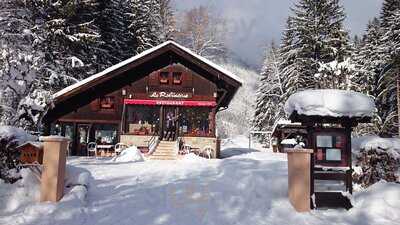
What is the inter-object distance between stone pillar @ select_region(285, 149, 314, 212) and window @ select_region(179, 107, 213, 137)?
1628cm

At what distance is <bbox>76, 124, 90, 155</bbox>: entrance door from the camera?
86.3ft

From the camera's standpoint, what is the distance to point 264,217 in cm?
851

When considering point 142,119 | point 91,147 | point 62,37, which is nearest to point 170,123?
point 142,119

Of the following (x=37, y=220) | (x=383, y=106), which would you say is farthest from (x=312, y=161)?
(x=383, y=106)

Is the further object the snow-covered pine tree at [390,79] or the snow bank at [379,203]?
the snow-covered pine tree at [390,79]

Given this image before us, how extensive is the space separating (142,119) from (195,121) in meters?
3.26

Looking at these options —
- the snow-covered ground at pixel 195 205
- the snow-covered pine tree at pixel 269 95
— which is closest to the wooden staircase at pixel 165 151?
the snow-covered ground at pixel 195 205

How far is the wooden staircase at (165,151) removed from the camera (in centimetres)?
2228

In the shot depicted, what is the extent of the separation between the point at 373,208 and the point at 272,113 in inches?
1507

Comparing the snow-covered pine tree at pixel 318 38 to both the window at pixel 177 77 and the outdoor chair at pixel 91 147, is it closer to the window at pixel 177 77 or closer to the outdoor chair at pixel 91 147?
the window at pixel 177 77

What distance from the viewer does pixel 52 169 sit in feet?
27.8

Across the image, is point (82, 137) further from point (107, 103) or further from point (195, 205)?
point (195, 205)

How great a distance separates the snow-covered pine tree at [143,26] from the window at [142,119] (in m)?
14.2

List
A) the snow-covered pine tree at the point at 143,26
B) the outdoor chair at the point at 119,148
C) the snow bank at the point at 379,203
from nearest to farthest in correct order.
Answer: the snow bank at the point at 379,203
the outdoor chair at the point at 119,148
the snow-covered pine tree at the point at 143,26
